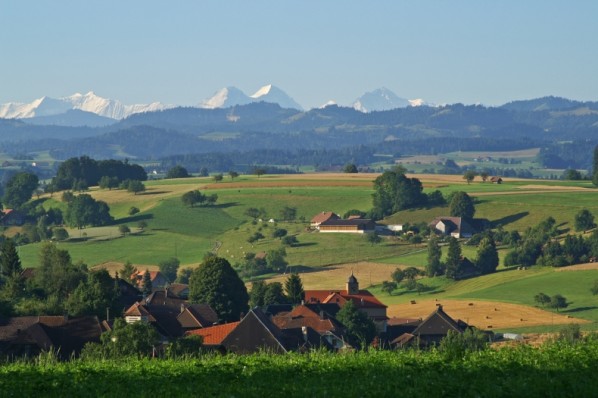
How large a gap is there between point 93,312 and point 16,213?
115293 mm

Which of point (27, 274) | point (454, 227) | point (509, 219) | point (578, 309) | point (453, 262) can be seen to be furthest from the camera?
point (509, 219)

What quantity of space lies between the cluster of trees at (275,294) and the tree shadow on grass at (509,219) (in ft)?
186

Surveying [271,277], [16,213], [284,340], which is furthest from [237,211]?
[284,340]

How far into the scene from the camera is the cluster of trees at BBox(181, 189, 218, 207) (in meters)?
183

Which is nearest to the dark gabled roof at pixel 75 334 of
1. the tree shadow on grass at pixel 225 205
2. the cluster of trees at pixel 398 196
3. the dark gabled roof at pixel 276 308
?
the dark gabled roof at pixel 276 308

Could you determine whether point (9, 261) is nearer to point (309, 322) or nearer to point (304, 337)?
point (309, 322)

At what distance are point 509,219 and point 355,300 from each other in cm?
6176

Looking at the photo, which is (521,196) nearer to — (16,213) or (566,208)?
(566,208)

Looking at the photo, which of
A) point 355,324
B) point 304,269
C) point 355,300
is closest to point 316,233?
point 304,269

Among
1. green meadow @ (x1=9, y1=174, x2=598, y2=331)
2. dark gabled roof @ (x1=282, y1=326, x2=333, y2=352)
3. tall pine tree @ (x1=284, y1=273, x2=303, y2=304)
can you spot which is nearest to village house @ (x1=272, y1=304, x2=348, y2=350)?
dark gabled roof @ (x1=282, y1=326, x2=333, y2=352)

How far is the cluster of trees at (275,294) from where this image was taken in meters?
100

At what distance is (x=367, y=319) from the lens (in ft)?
289

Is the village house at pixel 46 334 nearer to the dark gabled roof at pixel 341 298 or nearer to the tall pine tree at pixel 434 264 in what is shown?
the dark gabled roof at pixel 341 298

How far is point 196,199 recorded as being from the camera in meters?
183
